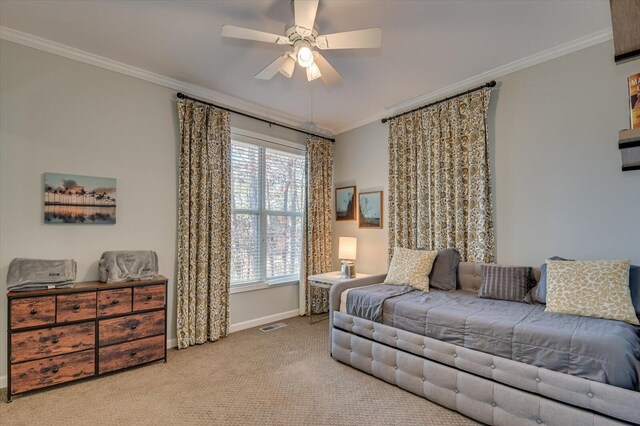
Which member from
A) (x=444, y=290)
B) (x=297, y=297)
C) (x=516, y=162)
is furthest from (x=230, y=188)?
(x=516, y=162)

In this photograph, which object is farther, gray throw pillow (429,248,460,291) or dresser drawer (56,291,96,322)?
gray throw pillow (429,248,460,291)

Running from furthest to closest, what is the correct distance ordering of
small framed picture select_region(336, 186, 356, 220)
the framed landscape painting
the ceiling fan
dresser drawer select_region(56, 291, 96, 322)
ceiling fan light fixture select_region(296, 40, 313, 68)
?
1. small framed picture select_region(336, 186, 356, 220)
2. the framed landscape painting
3. dresser drawer select_region(56, 291, 96, 322)
4. ceiling fan light fixture select_region(296, 40, 313, 68)
5. the ceiling fan

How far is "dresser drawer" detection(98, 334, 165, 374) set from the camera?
2.67 meters

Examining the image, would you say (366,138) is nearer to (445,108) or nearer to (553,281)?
(445,108)

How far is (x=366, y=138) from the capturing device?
14.9 ft

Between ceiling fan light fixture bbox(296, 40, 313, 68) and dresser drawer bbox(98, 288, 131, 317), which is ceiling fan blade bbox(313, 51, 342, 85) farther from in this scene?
dresser drawer bbox(98, 288, 131, 317)

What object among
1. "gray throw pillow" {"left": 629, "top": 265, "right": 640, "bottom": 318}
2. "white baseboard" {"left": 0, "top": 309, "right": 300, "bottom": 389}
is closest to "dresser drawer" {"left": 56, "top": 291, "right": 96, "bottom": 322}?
"white baseboard" {"left": 0, "top": 309, "right": 300, "bottom": 389}

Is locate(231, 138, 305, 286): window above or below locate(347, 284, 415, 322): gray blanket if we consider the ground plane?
above

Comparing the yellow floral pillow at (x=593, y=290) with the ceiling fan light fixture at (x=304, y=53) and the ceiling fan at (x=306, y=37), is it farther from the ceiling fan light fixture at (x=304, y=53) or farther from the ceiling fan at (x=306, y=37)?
the ceiling fan light fixture at (x=304, y=53)

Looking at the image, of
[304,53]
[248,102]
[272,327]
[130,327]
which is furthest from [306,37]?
[272,327]

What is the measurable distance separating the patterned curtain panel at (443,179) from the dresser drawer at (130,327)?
8.87ft

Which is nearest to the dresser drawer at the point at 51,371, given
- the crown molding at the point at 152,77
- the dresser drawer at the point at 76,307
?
the dresser drawer at the point at 76,307

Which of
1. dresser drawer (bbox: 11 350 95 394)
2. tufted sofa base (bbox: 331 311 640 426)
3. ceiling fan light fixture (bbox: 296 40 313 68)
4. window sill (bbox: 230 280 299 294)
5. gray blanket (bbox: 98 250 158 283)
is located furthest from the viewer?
window sill (bbox: 230 280 299 294)

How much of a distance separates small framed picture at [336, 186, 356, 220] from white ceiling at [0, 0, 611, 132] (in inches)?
64.5
